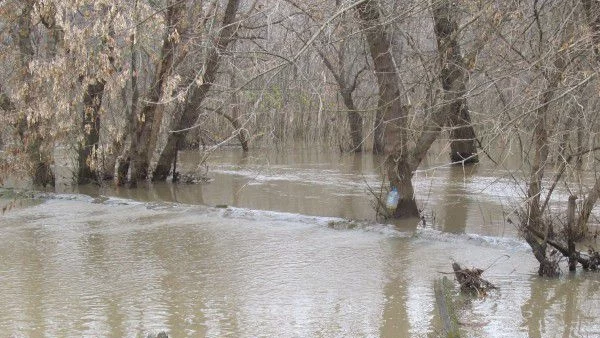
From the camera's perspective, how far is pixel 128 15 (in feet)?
30.6

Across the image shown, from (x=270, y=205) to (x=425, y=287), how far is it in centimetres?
610

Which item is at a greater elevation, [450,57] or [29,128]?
[450,57]

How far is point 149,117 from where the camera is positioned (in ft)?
46.9

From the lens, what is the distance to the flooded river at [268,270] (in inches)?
238

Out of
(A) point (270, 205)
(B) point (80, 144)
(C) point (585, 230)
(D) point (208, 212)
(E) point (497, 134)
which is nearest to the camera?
(E) point (497, 134)

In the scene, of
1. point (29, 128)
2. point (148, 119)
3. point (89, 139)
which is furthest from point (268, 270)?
point (89, 139)

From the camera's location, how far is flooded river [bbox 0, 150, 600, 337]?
238 inches

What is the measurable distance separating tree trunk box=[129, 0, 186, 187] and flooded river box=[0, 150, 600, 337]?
1461mm

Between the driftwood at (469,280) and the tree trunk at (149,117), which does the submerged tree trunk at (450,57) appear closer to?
the driftwood at (469,280)

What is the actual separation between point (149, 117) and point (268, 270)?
7119mm

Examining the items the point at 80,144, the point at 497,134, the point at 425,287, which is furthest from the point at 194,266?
the point at 80,144

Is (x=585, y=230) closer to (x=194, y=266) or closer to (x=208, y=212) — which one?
(x=194, y=266)

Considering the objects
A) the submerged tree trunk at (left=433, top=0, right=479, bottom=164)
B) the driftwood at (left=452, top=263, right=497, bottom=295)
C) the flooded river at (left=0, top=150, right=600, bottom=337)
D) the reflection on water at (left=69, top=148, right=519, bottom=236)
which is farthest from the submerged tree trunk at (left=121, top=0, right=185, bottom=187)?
the driftwood at (left=452, top=263, right=497, bottom=295)

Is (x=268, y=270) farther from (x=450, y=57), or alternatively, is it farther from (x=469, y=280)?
(x=450, y=57)
